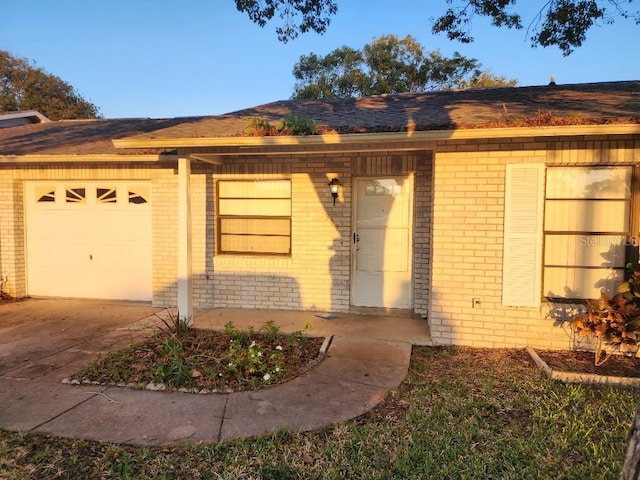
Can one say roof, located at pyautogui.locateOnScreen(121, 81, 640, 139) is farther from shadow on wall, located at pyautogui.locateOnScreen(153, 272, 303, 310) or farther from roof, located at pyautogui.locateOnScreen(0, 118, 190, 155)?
shadow on wall, located at pyautogui.locateOnScreen(153, 272, 303, 310)

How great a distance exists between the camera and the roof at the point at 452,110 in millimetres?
5105

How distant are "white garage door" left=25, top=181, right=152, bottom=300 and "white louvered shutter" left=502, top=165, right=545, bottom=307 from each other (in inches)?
238

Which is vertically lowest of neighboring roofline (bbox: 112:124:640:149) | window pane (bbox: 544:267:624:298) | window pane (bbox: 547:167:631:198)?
window pane (bbox: 544:267:624:298)

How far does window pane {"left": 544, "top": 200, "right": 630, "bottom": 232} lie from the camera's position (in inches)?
211

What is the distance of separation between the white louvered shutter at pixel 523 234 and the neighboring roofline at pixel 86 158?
5.10 metres

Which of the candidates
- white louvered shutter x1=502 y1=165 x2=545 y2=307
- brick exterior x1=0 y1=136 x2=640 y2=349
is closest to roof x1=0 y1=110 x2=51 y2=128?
brick exterior x1=0 y1=136 x2=640 y2=349

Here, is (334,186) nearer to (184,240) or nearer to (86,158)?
(184,240)

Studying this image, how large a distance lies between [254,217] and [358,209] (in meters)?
1.82

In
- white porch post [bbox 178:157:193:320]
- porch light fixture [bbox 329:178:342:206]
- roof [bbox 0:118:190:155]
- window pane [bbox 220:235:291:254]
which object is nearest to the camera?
white porch post [bbox 178:157:193:320]

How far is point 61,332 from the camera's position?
6215 millimetres

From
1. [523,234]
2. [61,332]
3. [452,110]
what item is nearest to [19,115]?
[61,332]

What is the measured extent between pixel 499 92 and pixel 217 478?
7.54 m

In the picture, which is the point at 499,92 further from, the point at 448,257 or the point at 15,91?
the point at 15,91

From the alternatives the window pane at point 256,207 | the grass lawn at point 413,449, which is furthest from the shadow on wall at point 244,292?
the grass lawn at point 413,449
